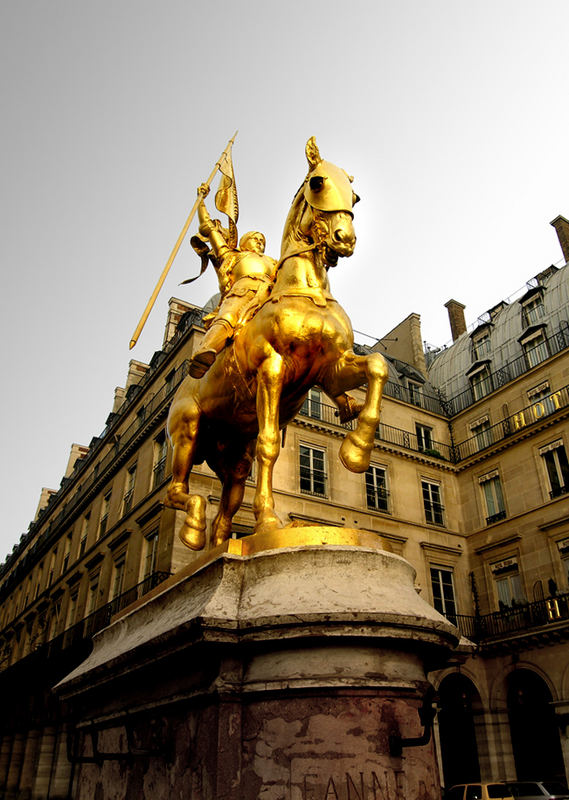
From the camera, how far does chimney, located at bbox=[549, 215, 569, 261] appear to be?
30.1 meters

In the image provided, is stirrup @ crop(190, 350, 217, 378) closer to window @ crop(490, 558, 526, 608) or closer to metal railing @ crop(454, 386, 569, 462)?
metal railing @ crop(454, 386, 569, 462)

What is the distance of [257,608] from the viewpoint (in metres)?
3.30

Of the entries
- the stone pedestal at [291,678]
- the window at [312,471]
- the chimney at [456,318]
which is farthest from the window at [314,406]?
the stone pedestal at [291,678]

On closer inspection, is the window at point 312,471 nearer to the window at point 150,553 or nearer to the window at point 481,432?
the window at point 150,553

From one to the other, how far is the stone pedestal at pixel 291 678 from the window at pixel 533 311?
90.9 feet

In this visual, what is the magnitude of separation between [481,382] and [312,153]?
27.1 meters

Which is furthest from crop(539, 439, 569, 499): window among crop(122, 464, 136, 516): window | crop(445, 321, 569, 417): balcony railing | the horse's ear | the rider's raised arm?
the horse's ear

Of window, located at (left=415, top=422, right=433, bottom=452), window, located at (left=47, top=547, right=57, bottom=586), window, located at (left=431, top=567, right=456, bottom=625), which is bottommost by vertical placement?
window, located at (left=431, top=567, right=456, bottom=625)

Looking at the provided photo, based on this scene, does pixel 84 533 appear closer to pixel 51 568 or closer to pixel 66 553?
pixel 66 553

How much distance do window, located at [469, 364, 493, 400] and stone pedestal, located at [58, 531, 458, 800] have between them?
27587 millimetres

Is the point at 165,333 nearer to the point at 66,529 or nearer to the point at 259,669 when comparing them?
the point at 66,529

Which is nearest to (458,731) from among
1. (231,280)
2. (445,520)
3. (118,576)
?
(445,520)

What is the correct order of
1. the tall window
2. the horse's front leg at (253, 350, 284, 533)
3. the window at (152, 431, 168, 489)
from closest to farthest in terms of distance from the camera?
1. the horse's front leg at (253, 350, 284, 533)
2. the window at (152, 431, 168, 489)
3. the tall window

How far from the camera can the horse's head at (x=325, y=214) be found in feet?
14.8
